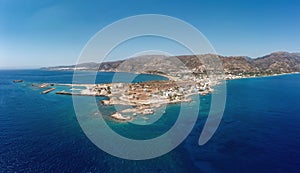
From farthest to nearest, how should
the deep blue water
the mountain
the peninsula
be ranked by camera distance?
the mountain, the peninsula, the deep blue water

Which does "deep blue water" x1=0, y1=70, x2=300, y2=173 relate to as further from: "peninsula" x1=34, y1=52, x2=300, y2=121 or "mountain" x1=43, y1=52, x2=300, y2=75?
"mountain" x1=43, y1=52, x2=300, y2=75

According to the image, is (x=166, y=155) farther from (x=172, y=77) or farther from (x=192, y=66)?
(x=192, y=66)

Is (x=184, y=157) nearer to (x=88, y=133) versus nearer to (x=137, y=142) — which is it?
(x=137, y=142)

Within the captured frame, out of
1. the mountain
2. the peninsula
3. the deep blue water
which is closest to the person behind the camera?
the deep blue water

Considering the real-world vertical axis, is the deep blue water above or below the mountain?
below

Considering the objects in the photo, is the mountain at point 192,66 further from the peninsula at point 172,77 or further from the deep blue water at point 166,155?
the deep blue water at point 166,155

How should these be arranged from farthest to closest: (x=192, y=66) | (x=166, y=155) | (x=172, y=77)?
(x=192, y=66)
(x=172, y=77)
(x=166, y=155)

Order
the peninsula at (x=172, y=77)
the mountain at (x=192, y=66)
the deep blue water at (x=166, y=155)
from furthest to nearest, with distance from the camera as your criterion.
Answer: the mountain at (x=192, y=66) → the peninsula at (x=172, y=77) → the deep blue water at (x=166, y=155)

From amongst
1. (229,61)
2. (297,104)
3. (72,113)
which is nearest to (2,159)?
(72,113)

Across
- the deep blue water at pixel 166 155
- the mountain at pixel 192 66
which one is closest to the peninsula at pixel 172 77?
the mountain at pixel 192 66

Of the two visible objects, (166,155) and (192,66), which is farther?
(192,66)

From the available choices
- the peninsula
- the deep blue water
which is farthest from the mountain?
the deep blue water

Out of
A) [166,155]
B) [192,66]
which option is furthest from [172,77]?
[166,155]
